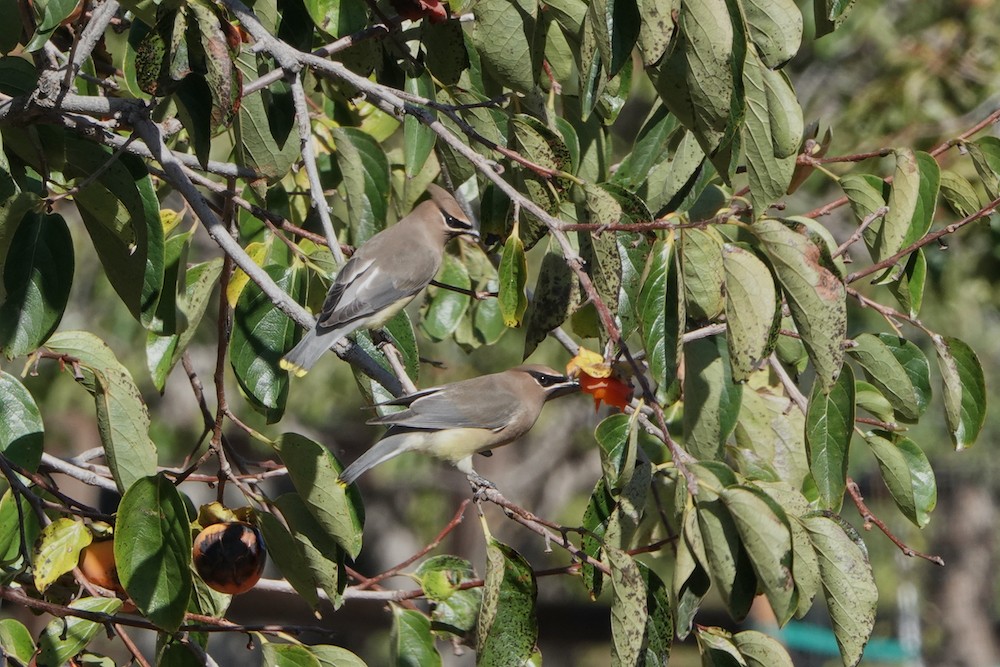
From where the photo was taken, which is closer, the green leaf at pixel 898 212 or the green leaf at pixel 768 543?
the green leaf at pixel 768 543

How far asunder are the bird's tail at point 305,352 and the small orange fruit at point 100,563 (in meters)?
0.56

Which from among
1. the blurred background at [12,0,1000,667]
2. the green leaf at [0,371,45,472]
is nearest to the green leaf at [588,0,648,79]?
the green leaf at [0,371,45,472]

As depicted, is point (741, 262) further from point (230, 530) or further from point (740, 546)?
point (230, 530)

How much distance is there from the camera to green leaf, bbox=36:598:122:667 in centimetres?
219

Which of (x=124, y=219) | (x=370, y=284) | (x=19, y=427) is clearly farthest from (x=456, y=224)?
(x=19, y=427)

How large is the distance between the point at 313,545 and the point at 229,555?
199 millimetres

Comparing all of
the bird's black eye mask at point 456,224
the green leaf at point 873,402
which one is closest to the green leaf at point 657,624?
the green leaf at point 873,402

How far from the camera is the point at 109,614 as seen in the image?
7.43 feet

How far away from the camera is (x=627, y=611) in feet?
5.97

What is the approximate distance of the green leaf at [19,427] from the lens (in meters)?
2.34

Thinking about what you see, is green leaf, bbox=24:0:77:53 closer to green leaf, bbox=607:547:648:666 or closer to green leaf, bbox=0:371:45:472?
green leaf, bbox=0:371:45:472

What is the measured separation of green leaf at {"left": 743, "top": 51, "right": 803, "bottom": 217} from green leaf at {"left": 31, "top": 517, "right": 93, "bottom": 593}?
150 cm

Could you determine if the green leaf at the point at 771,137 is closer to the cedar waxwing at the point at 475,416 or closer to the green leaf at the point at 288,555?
the cedar waxwing at the point at 475,416

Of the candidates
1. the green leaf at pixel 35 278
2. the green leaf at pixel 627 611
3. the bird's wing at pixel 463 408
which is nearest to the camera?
the green leaf at pixel 627 611
